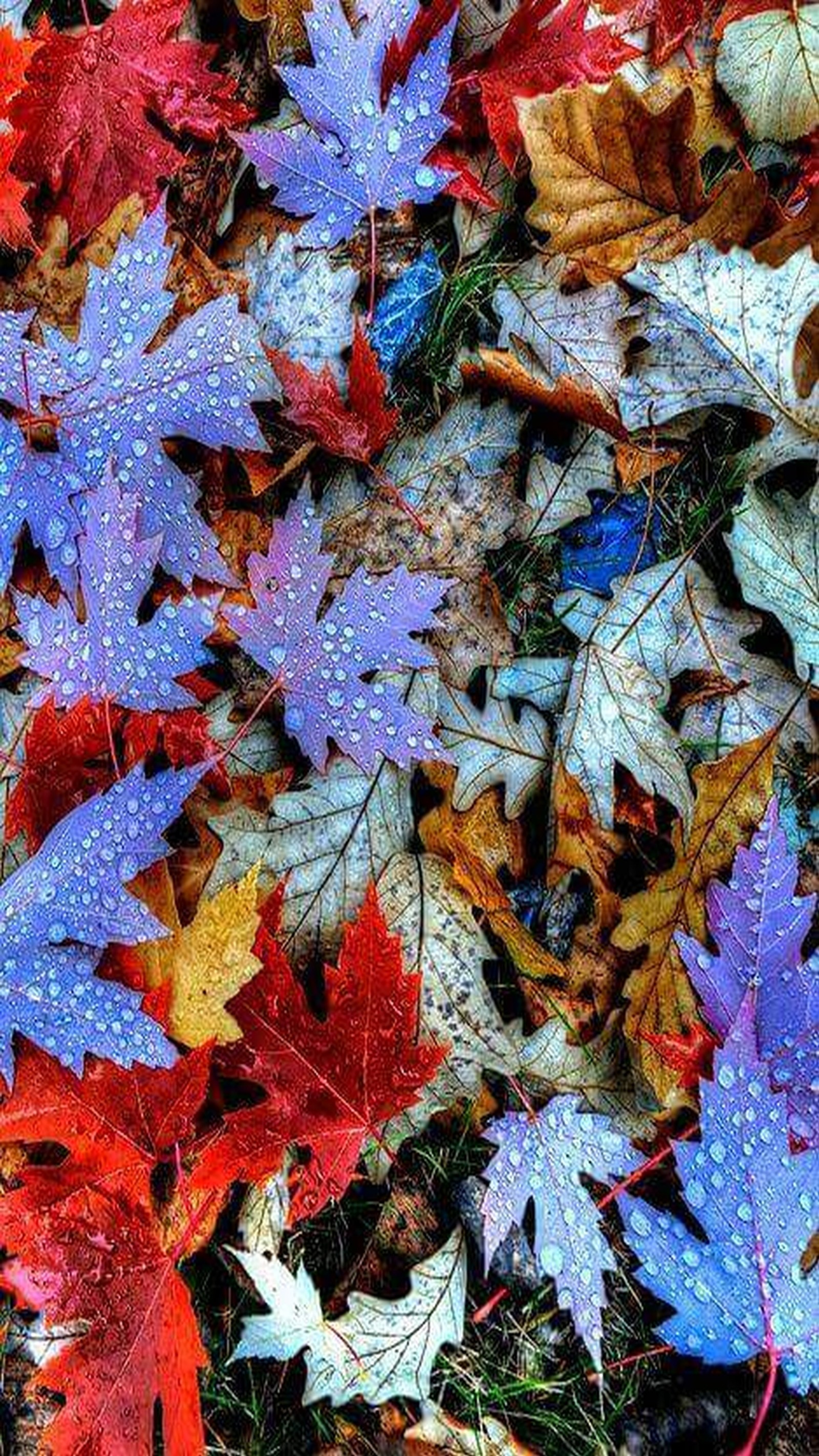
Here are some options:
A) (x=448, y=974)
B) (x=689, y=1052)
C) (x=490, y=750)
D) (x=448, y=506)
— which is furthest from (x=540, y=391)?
(x=689, y=1052)

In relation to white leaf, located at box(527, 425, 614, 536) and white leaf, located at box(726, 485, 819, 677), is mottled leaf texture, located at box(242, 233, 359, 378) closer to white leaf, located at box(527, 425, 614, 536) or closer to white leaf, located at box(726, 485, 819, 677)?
white leaf, located at box(527, 425, 614, 536)

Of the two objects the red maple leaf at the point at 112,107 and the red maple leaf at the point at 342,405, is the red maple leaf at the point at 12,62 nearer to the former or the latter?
the red maple leaf at the point at 112,107

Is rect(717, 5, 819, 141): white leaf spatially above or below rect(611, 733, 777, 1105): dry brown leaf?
above

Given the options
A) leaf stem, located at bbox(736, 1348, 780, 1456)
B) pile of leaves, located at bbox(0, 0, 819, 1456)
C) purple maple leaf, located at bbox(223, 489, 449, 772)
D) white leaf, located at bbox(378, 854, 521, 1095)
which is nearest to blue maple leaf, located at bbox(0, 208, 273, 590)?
pile of leaves, located at bbox(0, 0, 819, 1456)

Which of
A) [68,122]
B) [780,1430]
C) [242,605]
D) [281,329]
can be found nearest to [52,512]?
[242,605]

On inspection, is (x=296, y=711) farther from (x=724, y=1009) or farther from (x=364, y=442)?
(x=724, y=1009)

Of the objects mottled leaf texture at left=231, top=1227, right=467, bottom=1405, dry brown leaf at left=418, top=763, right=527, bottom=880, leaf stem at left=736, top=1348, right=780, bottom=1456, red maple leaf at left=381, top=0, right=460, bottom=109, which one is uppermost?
red maple leaf at left=381, top=0, right=460, bottom=109

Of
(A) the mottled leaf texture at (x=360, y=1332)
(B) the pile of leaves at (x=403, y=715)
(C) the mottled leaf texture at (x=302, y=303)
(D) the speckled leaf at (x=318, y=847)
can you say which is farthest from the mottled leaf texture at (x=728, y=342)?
(A) the mottled leaf texture at (x=360, y=1332)
